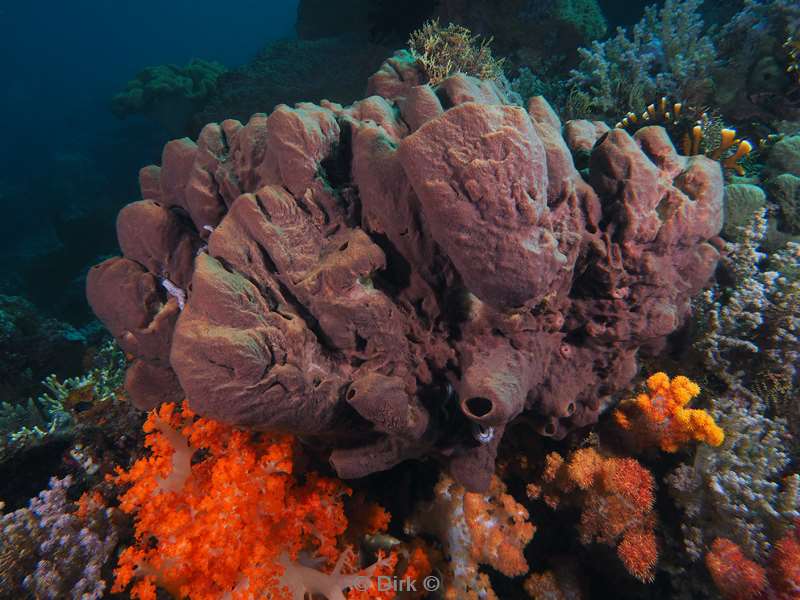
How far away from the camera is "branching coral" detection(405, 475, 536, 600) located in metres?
2.86

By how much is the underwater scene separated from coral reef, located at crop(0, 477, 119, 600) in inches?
0.6

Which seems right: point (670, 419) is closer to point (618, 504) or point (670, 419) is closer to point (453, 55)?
point (618, 504)

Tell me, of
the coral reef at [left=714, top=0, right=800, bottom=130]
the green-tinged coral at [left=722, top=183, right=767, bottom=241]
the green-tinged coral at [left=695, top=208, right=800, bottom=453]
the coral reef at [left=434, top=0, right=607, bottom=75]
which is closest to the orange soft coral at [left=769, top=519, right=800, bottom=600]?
the green-tinged coral at [left=695, top=208, right=800, bottom=453]

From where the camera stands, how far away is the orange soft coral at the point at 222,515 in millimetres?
2217

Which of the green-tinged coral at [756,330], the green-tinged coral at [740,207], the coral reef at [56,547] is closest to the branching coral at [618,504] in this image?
the green-tinged coral at [756,330]

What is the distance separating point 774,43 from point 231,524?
26.1 feet

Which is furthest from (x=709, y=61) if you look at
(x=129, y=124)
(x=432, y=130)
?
(x=129, y=124)

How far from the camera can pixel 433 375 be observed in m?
2.45

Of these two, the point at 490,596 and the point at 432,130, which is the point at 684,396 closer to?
the point at 490,596

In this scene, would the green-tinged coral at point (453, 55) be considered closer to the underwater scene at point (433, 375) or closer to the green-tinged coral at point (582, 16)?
the underwater scene at point (433, 375)

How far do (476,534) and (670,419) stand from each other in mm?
1475

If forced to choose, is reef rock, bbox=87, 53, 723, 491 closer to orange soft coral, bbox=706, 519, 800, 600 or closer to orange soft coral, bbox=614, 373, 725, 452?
orange soft coral, bbox=614, 373, 725, 452

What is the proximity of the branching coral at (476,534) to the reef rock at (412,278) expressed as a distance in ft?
1.68

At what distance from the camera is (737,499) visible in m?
2.44
